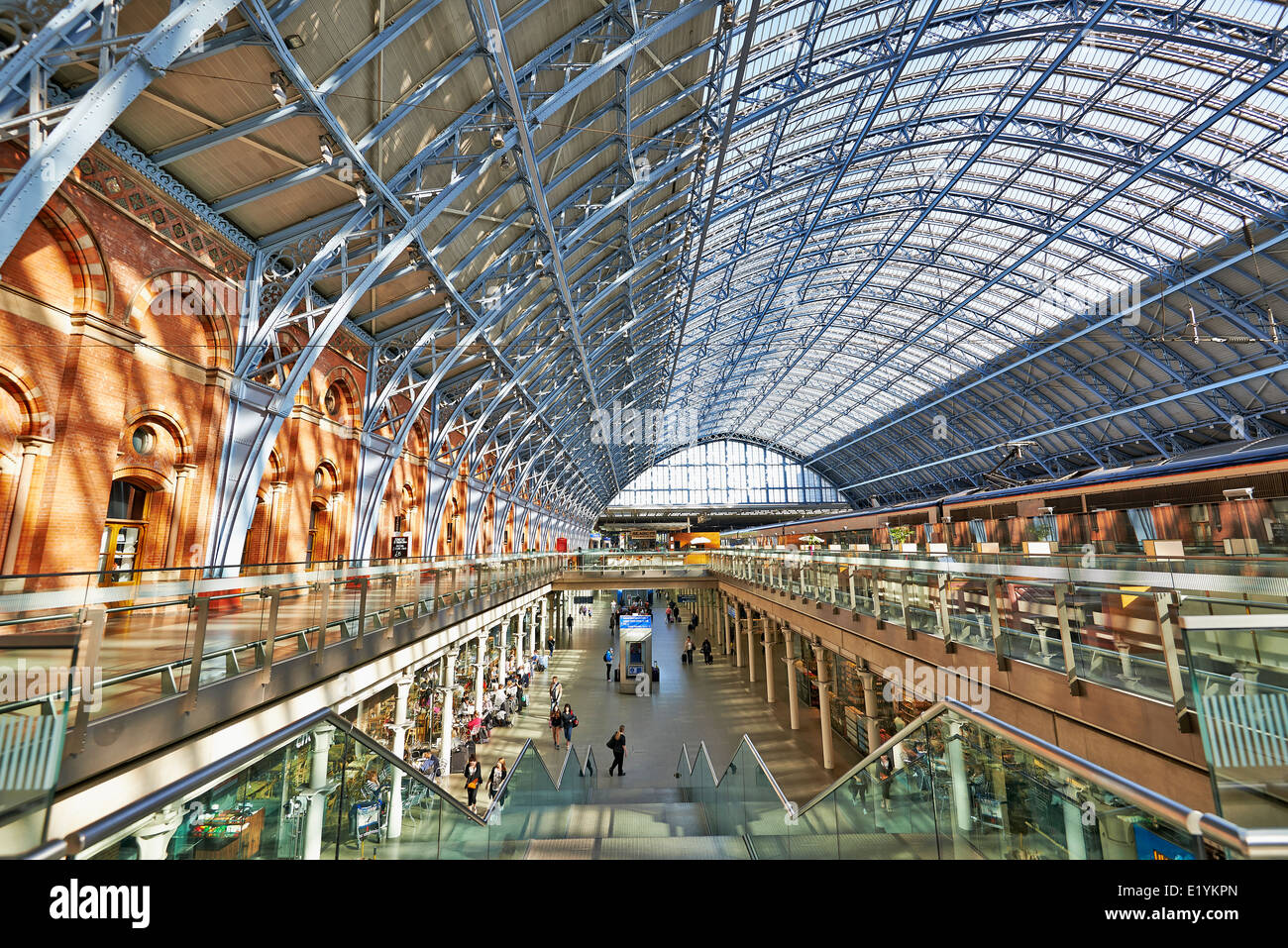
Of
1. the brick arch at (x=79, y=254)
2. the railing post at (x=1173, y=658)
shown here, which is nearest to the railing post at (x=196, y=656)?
the brick arch at (x=79, y=254)

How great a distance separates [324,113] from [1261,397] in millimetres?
41773

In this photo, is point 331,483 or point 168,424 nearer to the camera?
point 168,424

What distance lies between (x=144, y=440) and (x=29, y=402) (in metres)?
2.22

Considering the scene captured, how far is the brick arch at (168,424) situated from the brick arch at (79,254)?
186cm

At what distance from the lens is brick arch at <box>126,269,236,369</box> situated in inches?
425

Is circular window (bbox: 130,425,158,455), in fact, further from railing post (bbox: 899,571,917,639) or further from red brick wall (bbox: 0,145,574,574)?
railing post (bbox: 899,571,917,639)

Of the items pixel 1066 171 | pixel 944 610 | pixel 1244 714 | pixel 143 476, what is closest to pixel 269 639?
pixel 1244 714

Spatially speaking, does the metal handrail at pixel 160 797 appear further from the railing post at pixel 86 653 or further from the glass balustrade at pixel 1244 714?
the glass balustrade at pixel 1244 714

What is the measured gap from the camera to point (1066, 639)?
6086mm

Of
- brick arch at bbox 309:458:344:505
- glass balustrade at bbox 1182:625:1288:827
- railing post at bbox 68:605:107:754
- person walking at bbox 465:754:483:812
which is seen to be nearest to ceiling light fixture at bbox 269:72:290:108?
railing post at bbox 68:605:107:754

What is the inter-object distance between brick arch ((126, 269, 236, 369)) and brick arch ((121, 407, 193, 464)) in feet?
4.32

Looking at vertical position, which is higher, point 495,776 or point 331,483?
point 331,483

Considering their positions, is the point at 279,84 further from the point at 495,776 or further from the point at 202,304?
the point at 495,776
